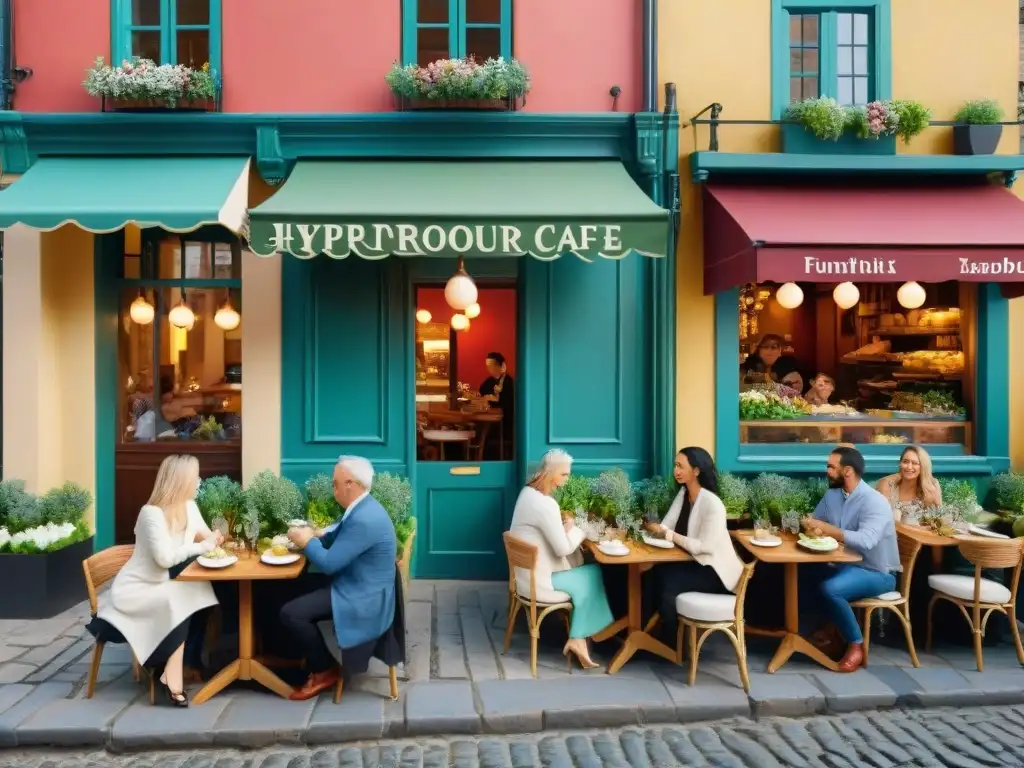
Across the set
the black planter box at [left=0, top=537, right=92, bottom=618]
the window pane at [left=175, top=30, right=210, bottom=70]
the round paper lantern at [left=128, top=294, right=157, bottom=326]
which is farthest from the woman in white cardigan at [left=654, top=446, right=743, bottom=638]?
the window pane at [left=175, top=30, right=210, bottom=70]

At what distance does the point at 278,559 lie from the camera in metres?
6.00

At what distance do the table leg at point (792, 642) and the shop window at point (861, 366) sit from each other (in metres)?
2.07

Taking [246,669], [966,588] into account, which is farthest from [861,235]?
[246,669]

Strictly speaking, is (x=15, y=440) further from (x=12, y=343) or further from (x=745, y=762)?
(x=745, y=762)

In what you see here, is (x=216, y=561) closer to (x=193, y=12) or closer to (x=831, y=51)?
(x=193, y=12)

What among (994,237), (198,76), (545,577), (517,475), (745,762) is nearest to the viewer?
(745,762)

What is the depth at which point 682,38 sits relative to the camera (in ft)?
27.3

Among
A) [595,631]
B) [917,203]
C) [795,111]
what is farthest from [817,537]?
[795,111]

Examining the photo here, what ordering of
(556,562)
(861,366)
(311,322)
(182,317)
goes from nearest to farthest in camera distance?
(556,562)
(311,322)
(182,317)
(861,366)

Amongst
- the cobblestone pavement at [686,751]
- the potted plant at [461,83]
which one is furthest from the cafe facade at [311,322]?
the cobblestone pavement at [686,751]

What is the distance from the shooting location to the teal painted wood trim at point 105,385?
27.5 feet

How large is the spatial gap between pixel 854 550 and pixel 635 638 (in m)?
1.75

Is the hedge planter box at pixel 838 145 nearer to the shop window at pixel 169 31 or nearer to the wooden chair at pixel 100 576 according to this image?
the shop window at pixel 169 31

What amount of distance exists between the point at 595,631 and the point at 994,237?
15.3 ft
